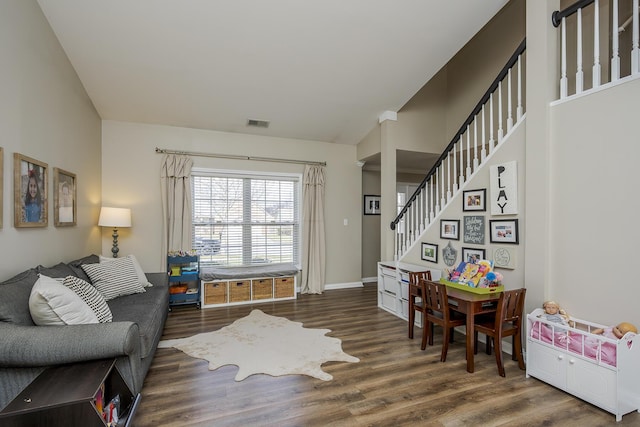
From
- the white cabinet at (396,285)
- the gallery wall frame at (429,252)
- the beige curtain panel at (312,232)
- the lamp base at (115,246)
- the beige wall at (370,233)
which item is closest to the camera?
the gallery wall frame at (429,252)

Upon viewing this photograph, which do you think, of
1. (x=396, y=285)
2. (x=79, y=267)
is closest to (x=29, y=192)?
(x=79, y=267)

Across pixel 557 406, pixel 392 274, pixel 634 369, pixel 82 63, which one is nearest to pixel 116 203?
pixel 82 63

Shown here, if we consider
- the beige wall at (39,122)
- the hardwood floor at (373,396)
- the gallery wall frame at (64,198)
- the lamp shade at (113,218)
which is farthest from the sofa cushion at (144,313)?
the lamp shade at (113,218)

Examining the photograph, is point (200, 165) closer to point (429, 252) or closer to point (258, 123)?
point (258, 123)

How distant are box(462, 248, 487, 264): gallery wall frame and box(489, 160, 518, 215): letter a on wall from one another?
432 millimetres

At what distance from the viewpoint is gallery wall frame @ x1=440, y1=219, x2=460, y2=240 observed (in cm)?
349

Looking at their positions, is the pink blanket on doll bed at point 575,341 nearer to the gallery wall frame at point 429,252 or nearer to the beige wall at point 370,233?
the gallery wall frame at point 429,252

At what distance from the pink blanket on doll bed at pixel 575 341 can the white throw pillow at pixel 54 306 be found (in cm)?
325

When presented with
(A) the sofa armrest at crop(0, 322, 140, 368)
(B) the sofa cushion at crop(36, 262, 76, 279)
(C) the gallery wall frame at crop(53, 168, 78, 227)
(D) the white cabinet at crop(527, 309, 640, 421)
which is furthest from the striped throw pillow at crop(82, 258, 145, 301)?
(D) the white cabinet at crop(527, 309, 640, 421)

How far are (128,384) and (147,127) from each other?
376 centimetres

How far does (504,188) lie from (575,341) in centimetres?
136

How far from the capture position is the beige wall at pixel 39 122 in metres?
2.25

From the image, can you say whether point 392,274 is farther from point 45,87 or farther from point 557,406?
point 45,87

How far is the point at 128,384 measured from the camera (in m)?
1.95
